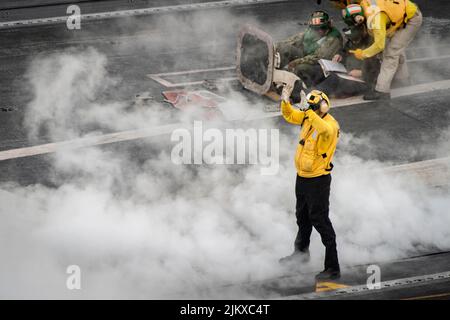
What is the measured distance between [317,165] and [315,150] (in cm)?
13

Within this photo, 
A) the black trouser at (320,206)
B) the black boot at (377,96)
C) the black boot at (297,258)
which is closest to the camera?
the black trouser at (320,206)

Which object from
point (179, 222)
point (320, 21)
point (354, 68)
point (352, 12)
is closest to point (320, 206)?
point (179, 222)

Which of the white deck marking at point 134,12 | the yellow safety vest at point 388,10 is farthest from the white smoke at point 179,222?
the white deck marking at point 134,12

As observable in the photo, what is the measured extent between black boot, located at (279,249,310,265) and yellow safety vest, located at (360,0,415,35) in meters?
4.11

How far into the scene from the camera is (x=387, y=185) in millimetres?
9719

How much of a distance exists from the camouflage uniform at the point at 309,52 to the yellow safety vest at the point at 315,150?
3.90 metres

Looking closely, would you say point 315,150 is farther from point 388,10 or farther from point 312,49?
point 312,49

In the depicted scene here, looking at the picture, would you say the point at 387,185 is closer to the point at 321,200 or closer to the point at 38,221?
the point at 321,200

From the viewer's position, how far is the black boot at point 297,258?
844 cm

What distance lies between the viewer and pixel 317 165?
8.02m

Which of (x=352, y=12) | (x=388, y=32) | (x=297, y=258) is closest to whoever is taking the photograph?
(x=297, y=258)

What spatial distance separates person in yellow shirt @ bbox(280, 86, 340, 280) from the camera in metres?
7.98

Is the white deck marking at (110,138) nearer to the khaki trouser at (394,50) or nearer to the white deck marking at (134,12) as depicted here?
the khaki trouser at (394,50)

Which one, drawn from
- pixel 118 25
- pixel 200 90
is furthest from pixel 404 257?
pixel 118 25
